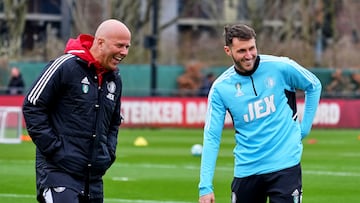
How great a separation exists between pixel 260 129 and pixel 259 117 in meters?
0.10

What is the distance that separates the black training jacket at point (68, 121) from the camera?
26.6ft

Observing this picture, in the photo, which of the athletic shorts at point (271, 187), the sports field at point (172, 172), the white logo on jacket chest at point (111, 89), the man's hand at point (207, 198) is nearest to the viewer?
the white logo on jacket chest at point (111, 89)

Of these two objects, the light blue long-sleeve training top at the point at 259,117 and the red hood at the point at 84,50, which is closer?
the red hood at the point at 84,50

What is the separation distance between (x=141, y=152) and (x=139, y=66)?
1881cm

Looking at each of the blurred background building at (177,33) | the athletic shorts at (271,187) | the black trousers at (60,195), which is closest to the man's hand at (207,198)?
the athletic shorts at (271,187)

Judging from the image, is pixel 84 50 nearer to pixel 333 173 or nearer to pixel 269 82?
pixel 269 82

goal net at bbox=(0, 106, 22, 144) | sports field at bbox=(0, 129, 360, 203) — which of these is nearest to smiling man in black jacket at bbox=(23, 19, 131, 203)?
sports field at bbox=(0, 129, 360, 203)

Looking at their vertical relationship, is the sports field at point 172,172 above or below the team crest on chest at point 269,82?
below

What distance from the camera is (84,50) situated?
8.22m

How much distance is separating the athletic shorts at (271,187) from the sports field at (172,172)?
6.13 m

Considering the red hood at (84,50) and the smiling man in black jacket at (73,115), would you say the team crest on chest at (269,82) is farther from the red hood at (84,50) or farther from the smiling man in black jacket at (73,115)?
the red hood at (84,50)

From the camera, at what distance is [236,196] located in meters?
8.75

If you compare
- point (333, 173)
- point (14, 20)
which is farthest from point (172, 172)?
point (14, 20)

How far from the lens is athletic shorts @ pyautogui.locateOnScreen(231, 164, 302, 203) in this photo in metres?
8.59
